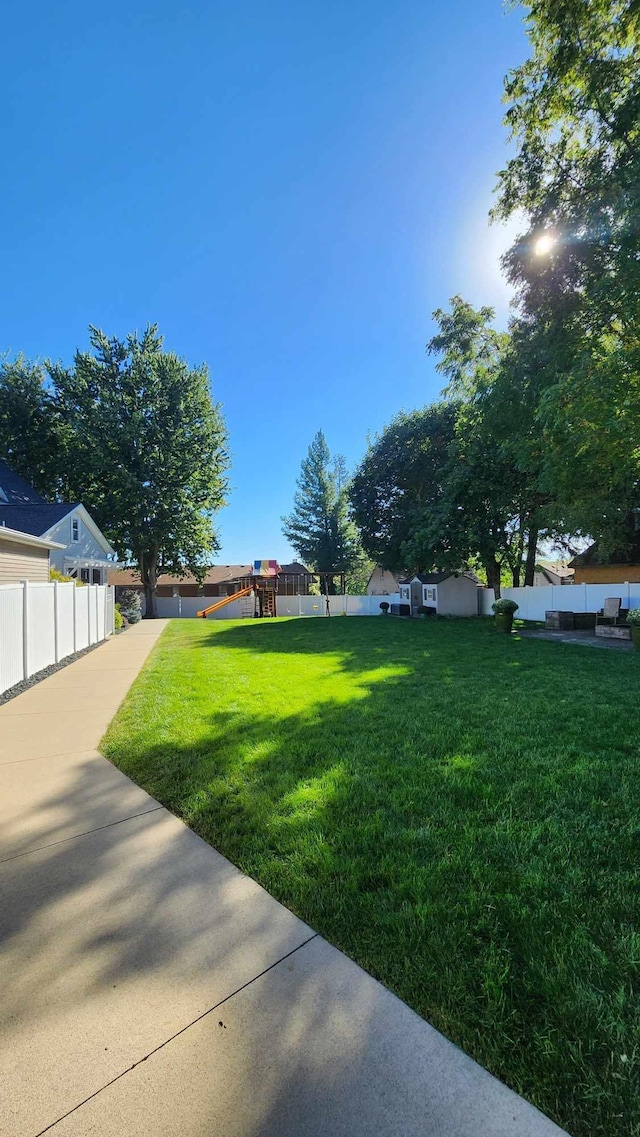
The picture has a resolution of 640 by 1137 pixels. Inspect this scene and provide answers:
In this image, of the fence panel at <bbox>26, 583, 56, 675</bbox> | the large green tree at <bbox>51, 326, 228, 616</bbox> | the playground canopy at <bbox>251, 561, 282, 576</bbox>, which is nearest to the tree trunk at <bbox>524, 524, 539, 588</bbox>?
the playground canopy at <bbox>251, 561, 282, 576</bbox>

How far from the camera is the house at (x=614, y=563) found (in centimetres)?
1742

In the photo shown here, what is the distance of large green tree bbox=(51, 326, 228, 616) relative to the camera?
23.7 meters

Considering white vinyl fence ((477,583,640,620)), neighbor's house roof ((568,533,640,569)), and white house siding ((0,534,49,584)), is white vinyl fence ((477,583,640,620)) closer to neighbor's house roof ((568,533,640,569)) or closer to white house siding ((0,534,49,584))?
neighbor's house roof ((568,533,640,569))

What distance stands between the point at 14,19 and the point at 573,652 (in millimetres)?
13867

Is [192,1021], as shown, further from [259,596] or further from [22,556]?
[259,596]

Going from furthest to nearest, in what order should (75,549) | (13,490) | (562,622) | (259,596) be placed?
(259,596)
(13,490)
(75,549)
(562,622)

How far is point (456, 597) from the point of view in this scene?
71.1 ft

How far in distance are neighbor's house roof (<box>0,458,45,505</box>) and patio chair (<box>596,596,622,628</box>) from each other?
21370mm

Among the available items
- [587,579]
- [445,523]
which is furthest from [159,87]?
[587,579]

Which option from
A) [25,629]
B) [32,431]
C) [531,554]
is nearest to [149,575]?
[32,431]

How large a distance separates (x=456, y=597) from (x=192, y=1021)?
2136 centimetres

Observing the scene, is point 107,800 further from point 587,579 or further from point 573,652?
point 587,579

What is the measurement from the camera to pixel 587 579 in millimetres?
20625

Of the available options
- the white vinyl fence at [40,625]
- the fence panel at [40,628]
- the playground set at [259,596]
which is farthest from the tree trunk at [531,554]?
the fence panel at [40,628]
